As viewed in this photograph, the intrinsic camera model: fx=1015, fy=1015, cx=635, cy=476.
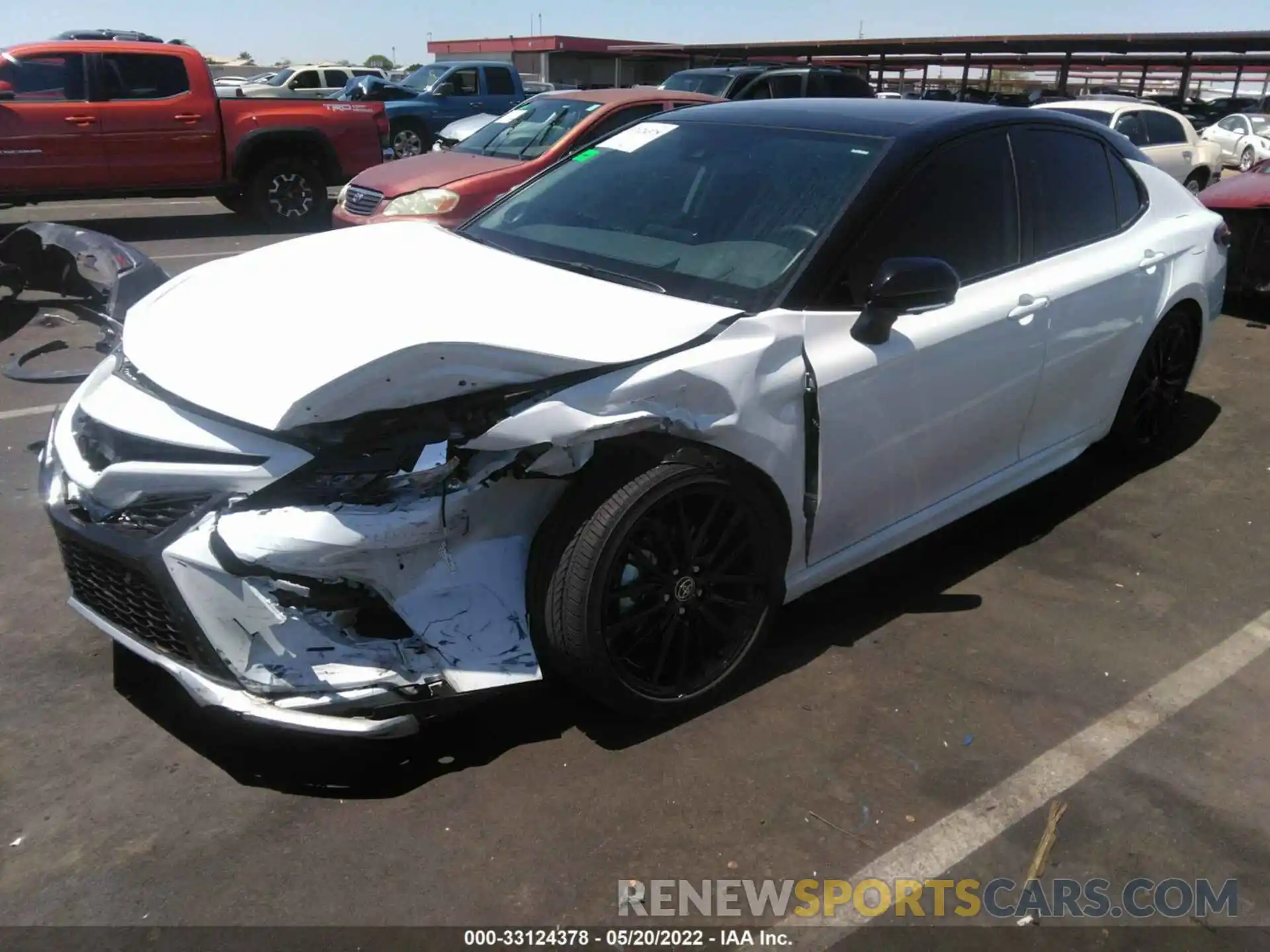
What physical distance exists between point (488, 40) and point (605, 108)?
167 ft

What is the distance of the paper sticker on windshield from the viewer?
12.6ft

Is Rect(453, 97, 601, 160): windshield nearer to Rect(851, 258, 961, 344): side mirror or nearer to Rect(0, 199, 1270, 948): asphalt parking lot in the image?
Rect(0, 199, 1270, 948): asphalt parking lot

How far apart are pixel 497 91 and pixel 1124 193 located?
1601cm

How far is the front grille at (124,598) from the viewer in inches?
97.6

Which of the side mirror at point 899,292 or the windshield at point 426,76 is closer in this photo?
the side mirror at point 899,292

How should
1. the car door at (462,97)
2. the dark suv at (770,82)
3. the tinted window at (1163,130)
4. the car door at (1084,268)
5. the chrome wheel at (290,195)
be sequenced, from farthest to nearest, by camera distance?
the car door at (462,97)
the dark suv at (770,82)
the tinted window at (1163,130)
the chrome wheel at (290,195)
the car door at (1084,268)

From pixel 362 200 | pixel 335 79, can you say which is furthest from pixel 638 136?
pixel 335 79

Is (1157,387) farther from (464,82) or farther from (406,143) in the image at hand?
(464,82)

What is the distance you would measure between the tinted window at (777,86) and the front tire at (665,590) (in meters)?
12.6

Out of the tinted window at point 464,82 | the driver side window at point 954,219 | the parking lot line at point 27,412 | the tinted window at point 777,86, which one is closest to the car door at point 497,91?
the tinted window at point 464,82

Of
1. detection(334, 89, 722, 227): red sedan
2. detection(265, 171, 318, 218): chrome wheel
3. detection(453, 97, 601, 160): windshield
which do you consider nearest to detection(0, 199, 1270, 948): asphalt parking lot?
detection(334, 89, 722, 227): red sedan

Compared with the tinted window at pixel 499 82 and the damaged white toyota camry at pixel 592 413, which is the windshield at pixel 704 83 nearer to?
the tinted window at pixel 499 82

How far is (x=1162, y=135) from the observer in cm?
1291

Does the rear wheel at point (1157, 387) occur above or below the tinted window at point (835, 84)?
below
